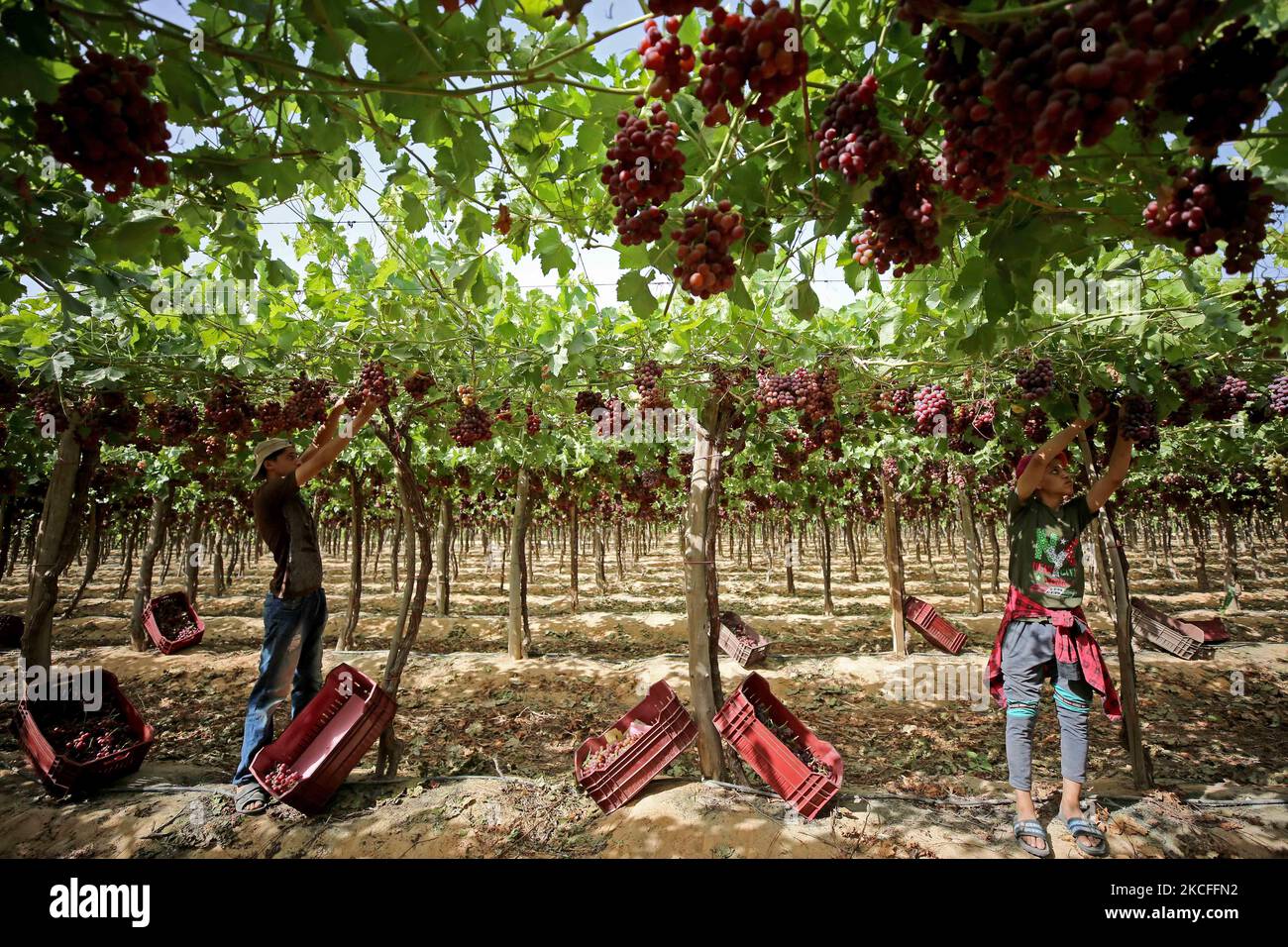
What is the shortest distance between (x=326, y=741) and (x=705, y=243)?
190 inches

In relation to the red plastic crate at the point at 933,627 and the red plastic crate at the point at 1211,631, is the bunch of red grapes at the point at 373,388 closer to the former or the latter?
the red plastic crate at the point at 933,627

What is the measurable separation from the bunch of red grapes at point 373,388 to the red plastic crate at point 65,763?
3.62m

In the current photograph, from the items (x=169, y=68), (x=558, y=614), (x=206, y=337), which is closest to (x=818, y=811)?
(x=169, y=68)

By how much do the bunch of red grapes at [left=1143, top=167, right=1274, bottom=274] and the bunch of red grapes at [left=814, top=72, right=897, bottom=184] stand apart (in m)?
0.76

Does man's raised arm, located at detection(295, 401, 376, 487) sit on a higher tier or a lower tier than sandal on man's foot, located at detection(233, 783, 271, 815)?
higher

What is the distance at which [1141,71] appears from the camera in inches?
43.7

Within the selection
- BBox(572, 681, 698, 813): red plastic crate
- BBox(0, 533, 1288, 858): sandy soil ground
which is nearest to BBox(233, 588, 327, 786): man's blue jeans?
BBox(0, 533, 1288, 858): sandy soil ground

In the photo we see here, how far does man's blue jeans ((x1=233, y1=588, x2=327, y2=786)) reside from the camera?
15.4 ft

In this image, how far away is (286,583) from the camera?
4.84m

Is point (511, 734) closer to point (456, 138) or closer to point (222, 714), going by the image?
point (222, 714)

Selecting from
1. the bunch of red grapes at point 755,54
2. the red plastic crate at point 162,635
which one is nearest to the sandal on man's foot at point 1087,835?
the bunch of red grapes at point 755,54

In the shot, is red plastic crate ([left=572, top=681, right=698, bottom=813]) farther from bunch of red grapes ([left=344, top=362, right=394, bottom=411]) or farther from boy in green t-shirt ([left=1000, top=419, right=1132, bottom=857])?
bunch of red grapes ([left=344, top=362, right=394, bottom=411])

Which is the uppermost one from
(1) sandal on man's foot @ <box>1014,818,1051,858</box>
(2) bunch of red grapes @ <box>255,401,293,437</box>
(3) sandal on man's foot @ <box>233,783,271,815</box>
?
(2) bunch of red grapes @ <box>255,401,293,437</box>

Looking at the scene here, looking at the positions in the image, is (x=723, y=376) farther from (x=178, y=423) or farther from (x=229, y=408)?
(x=178, y=423)
